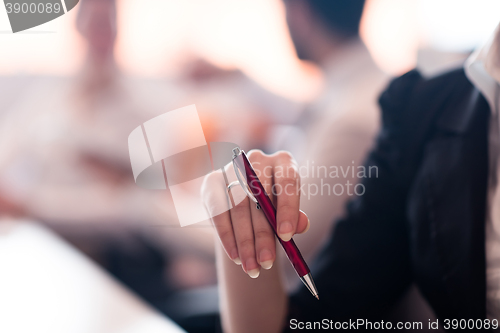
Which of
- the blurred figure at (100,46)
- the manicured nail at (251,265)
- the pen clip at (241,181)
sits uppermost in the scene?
the blurred figure at (100,46)

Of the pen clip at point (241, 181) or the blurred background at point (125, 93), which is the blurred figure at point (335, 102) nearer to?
the blurred background at point (125, 93)

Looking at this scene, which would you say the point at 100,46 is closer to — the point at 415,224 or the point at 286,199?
the point at 286,199

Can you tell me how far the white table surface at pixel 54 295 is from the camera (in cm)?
22

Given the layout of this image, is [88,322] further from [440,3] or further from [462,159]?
[440,3]

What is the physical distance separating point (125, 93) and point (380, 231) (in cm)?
34

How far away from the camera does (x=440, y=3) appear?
0.35 metres

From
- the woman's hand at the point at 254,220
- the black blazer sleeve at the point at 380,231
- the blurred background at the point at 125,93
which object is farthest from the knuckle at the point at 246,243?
the black blazer sleeve at the point at 380,231

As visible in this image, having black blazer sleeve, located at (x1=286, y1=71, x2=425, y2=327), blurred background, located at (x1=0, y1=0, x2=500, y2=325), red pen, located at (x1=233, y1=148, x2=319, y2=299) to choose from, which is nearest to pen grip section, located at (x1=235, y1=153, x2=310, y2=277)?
red pen, located at (x1=233, y1=148, x2=319, y2=299)

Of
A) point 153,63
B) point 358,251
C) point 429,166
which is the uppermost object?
point 153,63

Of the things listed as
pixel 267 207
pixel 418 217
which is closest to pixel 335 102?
pixel 418 217

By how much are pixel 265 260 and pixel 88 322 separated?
17 cm

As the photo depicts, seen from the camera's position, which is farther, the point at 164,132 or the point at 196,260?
the point at 196,260

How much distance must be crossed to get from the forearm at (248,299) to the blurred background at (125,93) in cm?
5

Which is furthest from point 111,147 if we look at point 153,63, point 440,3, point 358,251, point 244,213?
point 440,3
